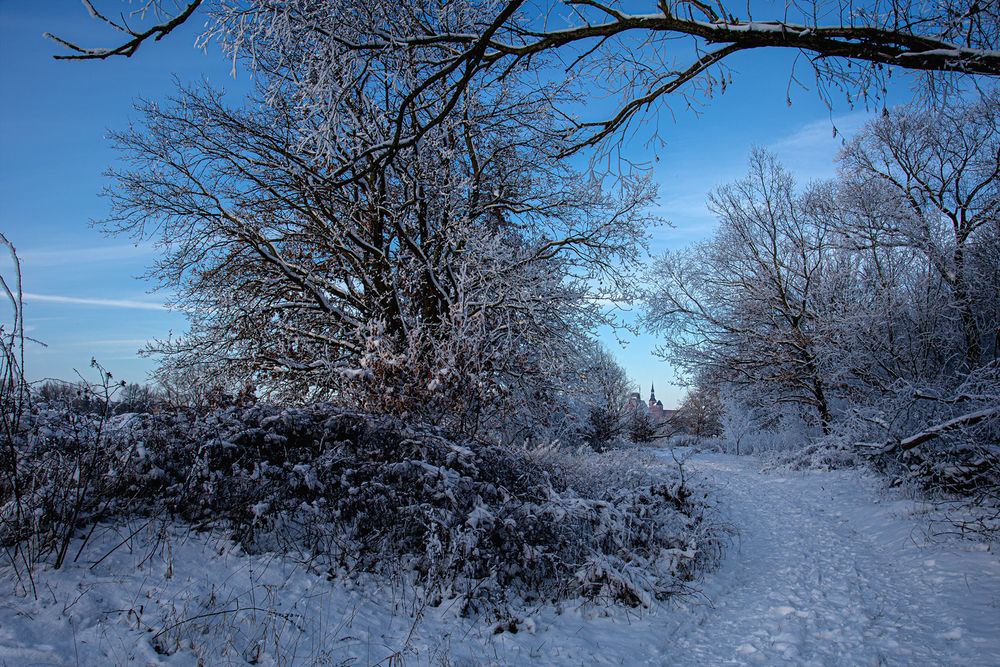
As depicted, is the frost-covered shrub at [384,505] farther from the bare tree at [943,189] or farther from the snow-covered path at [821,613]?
the bare tree at [943,189]

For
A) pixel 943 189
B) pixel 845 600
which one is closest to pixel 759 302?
pixel 943 189

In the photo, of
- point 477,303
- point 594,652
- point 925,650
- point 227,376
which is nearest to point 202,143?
point 227,376

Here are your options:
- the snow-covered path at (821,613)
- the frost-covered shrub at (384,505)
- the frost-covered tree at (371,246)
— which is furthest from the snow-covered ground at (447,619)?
the frost-covered tree at (371,246)

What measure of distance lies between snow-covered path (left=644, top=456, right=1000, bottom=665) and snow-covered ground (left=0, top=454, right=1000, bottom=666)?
0.8 inches

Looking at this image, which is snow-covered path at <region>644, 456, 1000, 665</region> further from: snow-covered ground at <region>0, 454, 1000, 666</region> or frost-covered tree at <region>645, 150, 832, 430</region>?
frost-covered tree at <region>645, 150, 832, 430</region>

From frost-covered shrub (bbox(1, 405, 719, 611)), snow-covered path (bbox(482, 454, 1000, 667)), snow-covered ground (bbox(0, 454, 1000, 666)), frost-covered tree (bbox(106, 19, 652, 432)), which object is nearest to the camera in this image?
snow-covered ground (bbox(0, 454, 1000, 666))

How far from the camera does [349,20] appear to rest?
497cm

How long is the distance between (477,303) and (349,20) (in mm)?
4998

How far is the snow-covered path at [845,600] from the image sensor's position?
3955 mm

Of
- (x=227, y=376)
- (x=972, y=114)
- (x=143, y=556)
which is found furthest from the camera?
(x=972, y=114)

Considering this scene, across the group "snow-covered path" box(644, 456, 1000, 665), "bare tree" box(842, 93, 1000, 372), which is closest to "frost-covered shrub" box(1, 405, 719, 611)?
"snow-covered path" box(644, 456, 1000, 665)

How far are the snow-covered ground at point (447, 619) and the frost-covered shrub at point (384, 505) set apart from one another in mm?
270

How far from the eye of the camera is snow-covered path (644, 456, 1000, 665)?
396 cm

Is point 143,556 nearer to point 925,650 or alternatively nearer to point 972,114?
point 925,650
